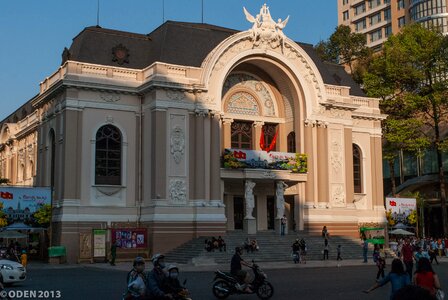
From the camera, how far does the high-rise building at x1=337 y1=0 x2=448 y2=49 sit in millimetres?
78125

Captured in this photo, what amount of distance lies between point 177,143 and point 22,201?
1020 centimetres

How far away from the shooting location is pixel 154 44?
43.5 m

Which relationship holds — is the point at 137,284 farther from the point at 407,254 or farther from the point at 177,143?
the point at 177,143

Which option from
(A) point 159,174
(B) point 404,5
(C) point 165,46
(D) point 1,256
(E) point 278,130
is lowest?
(D) point 1,256

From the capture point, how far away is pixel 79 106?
129ft

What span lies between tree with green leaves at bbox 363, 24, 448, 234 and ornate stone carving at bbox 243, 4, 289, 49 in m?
13.0

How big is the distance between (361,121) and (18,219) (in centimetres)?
2713

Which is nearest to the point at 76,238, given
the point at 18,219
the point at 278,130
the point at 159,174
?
the point at 18,219

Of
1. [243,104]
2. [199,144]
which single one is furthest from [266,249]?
[243,104]

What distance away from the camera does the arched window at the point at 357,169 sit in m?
48.6

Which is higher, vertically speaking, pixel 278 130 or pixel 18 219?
pixel 278 130

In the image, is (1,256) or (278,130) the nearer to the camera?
(1,256)

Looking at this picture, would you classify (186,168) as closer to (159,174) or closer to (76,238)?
(159,174)

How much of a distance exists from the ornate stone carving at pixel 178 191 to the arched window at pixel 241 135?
651 centimetres
